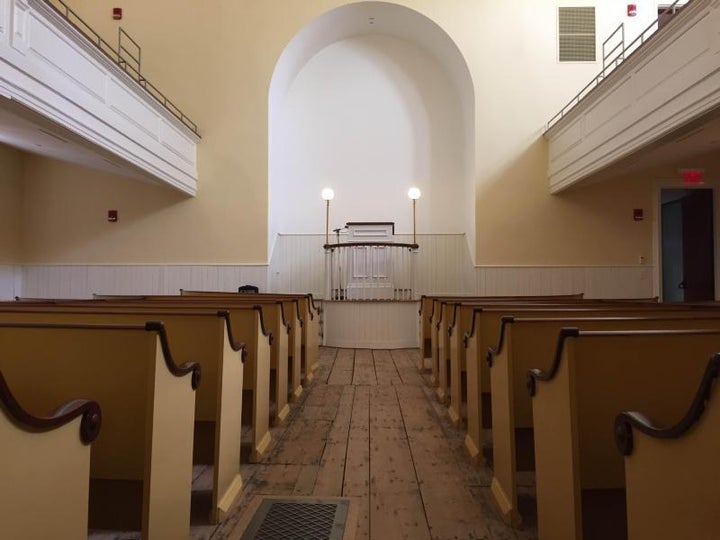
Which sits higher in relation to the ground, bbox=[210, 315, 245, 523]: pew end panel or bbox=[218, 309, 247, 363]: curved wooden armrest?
bbox=[218, 309, 247, 363]: curved wooden armrest

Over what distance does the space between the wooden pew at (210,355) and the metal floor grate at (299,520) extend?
18 centimetres

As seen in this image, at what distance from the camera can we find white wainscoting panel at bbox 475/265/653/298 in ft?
22.5

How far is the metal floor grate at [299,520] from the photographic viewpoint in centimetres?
162

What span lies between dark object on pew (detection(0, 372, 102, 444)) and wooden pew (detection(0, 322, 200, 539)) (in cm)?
27

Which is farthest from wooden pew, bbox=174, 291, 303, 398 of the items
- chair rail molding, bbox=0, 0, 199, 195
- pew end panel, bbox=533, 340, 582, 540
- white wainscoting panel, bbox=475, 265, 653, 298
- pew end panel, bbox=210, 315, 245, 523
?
white wainscoting panel, bbox=475, 265, 653, 298

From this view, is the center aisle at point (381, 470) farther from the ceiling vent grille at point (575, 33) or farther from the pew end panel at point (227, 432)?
the ceiling vent grille at point (575, 33)

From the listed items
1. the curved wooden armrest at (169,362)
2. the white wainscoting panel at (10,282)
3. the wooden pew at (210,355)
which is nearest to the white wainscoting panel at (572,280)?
the wooden pew at (210,355)

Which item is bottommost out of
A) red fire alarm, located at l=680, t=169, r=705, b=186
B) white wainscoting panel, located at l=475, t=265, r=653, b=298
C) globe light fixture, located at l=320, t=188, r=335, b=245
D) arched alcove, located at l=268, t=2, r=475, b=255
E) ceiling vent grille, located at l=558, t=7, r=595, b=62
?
white wainscoting panel, located at l=475, t=265, r=653, b=298

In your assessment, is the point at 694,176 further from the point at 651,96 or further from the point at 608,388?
the point at 608,388

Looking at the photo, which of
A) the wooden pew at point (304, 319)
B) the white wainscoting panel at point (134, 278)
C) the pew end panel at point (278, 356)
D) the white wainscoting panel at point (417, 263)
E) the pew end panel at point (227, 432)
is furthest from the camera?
the white wainscoting panel at point (417, 263)

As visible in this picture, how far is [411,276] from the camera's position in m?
6.71

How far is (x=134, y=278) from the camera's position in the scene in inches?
272

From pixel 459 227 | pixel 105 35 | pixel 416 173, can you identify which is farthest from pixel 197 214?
pixel 459 227

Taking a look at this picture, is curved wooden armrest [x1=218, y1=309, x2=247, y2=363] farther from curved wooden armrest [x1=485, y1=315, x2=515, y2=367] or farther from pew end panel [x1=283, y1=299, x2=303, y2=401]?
pew end panel [x1=283, y1=299, x2=303, y2=401]
